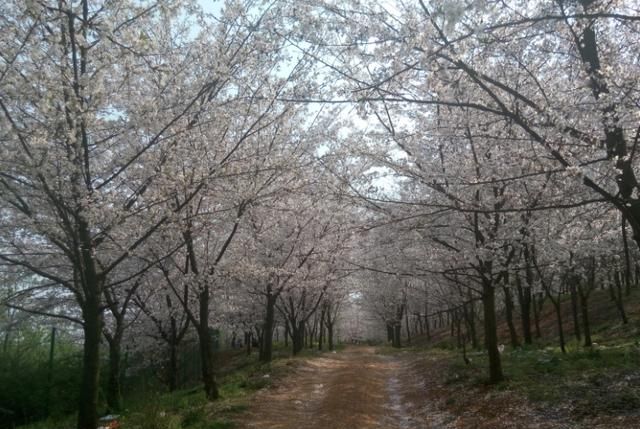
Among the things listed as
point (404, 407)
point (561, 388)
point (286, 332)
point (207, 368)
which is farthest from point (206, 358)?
point (286, 332)

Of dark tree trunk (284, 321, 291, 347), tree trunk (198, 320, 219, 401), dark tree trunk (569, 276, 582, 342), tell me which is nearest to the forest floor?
tree trunk (198, 320, 219, 401)

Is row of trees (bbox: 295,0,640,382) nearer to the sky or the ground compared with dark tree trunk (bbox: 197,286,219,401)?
nearer to the sky

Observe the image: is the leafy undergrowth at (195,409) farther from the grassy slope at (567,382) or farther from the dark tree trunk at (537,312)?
the dark tree trunk at (537,312)

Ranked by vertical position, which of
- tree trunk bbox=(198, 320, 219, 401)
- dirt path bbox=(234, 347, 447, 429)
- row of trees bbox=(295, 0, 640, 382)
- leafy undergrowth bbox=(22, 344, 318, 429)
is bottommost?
dirt path bbox=(234, 347, 447, 429)

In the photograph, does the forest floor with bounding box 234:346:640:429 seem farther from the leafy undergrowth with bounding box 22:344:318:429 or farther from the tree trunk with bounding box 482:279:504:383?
the tree trunk with bounding box 482:279:504:383

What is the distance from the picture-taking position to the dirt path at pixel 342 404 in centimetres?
912

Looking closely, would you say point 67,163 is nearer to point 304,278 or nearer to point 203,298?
point 203,298

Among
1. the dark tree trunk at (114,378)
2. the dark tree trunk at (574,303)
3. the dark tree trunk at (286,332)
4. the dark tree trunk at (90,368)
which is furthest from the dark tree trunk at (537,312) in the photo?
the dark tree trunk at (90,368)

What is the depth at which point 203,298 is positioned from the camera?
1195 cm

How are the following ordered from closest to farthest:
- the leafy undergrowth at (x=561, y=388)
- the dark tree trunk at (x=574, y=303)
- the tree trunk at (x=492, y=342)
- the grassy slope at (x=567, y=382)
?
the leafy undergrowth at (x=561, y=388)
the grassy slope at (x=567, y=382)
the tree trunk at (x=492, y=342)
the dark tree trunk at (x=574, y=303)

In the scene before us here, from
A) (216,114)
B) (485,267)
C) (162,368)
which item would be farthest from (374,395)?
(162,368)

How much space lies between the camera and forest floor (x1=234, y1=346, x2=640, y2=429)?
7672mm

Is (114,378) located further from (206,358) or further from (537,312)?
(537,312)

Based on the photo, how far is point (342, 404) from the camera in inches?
426
